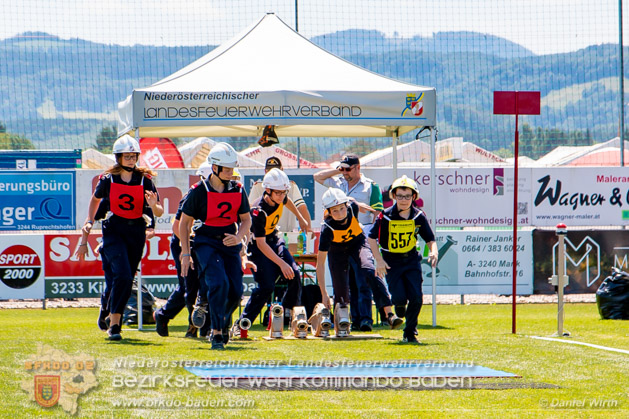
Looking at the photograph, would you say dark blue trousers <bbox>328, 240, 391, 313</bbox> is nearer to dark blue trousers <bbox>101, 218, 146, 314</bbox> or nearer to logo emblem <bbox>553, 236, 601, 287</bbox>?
dark blue trousers <bbox>101, 218, 146, 314</bbox>

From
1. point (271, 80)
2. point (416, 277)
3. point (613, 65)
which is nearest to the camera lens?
point (416, 277)

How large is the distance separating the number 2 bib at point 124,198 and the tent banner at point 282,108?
180 centimetres

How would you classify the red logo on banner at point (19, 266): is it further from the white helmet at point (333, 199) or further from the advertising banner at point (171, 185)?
the white helmet at point (333, 199)

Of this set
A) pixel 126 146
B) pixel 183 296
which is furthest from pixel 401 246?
pixel 126 146

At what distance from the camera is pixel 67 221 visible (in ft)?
53.2

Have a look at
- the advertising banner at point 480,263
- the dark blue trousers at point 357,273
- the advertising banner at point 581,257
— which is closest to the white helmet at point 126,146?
the dark blue trousers at point 357,273

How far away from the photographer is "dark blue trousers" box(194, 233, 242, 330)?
864cm

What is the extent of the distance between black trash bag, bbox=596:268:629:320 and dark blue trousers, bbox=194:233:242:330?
5.88 m

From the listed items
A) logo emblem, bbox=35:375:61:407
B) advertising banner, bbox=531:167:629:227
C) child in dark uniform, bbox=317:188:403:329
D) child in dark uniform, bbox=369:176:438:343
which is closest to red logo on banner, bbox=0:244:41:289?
child in dark uniform, bbox=317:188:403:329

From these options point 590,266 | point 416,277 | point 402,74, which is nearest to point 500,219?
point 590,266

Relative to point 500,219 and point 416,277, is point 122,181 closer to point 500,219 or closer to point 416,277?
point 416,277

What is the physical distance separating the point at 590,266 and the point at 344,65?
6.62 metres

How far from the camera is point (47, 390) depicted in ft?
18.9

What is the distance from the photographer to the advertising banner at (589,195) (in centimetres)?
1706
